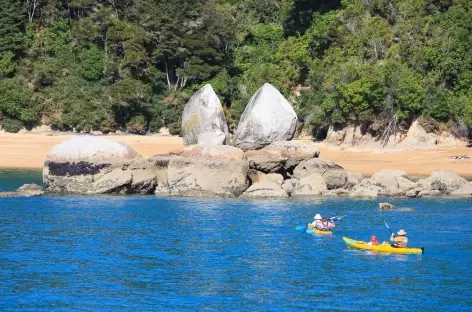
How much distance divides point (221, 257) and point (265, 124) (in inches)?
649

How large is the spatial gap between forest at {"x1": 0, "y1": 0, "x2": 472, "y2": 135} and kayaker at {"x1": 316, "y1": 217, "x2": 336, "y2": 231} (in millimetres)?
24534

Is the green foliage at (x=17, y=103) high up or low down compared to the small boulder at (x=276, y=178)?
up

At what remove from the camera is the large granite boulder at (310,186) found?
43188mm

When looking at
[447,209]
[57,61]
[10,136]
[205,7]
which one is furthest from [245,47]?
[447,209]

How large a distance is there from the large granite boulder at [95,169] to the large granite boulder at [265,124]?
488 centimetres

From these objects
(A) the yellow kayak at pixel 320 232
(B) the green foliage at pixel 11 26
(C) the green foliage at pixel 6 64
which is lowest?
(A) the yellow kayak at pixel 320 232

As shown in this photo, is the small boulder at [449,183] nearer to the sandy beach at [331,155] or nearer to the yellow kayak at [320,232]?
the sandy beach at [331,155]

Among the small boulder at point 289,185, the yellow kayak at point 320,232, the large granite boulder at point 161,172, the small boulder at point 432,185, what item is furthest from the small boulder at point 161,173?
the small boulder at point 432,185

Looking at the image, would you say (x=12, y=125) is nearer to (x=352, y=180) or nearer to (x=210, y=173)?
(x=210, y=173)

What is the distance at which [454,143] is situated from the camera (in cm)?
5841

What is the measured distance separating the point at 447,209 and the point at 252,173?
9011mm

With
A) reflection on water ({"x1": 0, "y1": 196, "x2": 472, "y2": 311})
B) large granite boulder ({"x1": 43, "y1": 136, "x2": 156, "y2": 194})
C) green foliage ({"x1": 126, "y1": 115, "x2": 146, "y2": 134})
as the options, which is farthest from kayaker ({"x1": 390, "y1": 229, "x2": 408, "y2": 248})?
green foliage ({"x1": 126, "y1": 115, "x2": 146, "y2": 134})

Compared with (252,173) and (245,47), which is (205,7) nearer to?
(245,47)

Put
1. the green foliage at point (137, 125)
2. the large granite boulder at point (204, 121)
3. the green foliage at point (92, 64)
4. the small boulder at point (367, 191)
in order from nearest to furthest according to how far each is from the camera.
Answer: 1. the small boulder at point (367, 191)
2. the large granite boulder at point (204, 121)
3. the green foliage at point (137, 125)
4. the green foliage at point (92, 64)
